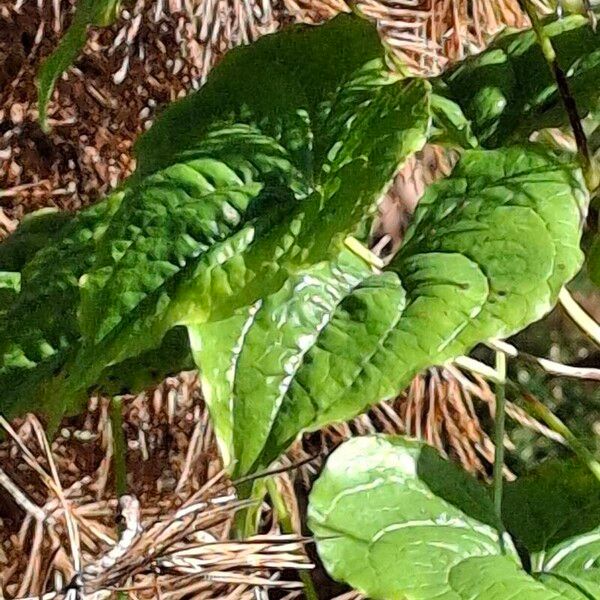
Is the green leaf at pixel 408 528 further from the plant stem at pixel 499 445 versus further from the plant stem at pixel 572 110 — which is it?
A: the plant stem at pixel 572 110

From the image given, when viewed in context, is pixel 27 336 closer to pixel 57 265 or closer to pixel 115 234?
pixel 57 265

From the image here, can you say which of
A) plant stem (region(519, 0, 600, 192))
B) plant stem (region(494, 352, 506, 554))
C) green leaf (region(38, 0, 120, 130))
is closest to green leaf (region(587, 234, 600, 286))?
plant stem (region(519, 0, 600, 192))

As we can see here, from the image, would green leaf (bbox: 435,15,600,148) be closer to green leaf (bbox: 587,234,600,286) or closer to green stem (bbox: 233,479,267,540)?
green leaf (bbox: 587,234,600,286)

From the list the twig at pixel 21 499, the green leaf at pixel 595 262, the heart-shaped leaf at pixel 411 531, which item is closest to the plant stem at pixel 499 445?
the heart-shaped leaf at pixel 411 531

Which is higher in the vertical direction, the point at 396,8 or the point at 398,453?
the point at 396,8

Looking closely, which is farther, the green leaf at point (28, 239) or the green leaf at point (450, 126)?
the green leaf at point (28, 239)

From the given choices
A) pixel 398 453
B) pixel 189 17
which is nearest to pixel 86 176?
pixel 189 17

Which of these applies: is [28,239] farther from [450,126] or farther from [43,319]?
[450,126]

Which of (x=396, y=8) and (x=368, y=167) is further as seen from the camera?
(x=396, y=8)
